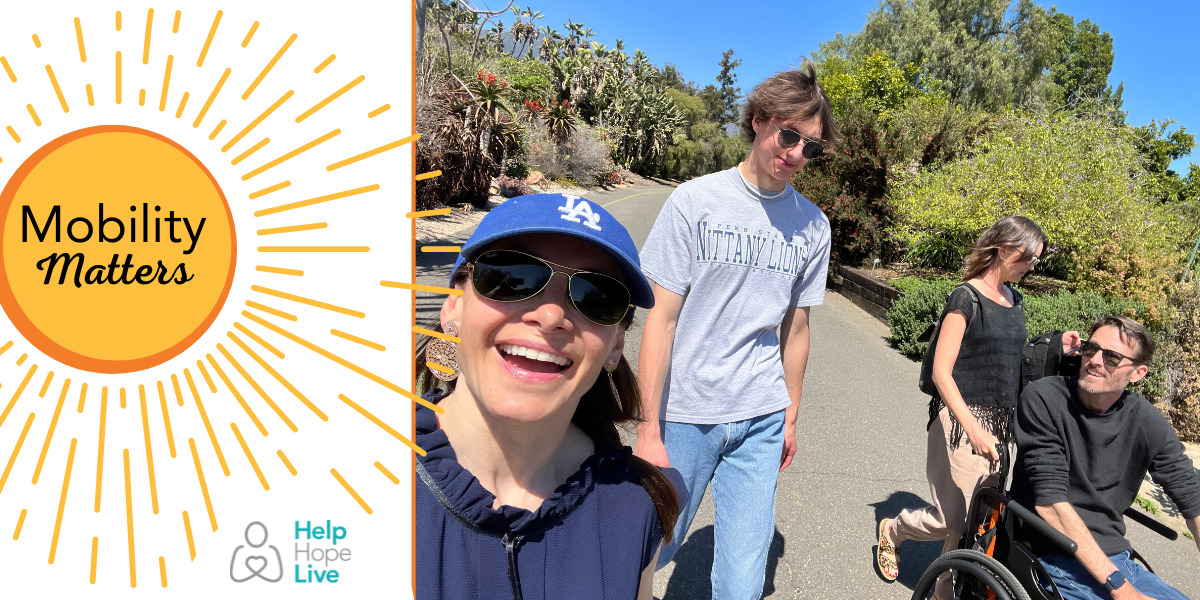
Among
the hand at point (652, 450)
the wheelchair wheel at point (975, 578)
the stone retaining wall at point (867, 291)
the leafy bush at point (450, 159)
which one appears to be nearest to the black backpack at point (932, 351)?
the wheelchair wheel at point (975, 578)

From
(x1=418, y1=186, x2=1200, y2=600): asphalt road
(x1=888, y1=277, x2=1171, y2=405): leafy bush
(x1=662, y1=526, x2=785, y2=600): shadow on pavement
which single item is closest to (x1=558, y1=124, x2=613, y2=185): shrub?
(x1=888, y1=277, x2=1171, y2=405): leafy bush

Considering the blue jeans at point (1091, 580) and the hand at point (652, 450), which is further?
the blue jeans at point (1091, 580)

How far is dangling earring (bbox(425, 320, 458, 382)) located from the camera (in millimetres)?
1080

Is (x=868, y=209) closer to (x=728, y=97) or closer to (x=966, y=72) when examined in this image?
(x=966, y=72)

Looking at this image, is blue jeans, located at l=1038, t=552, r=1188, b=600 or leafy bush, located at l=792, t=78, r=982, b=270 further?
leafy bush, located at l=792, t=78, r=982, b=270

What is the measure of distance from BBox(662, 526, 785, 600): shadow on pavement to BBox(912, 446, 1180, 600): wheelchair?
71cm

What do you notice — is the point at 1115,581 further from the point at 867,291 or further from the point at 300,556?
the point at 867,291

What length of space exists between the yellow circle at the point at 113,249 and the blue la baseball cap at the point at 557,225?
377 mm

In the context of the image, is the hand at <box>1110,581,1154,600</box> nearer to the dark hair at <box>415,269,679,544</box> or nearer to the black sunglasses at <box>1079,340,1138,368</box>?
the black sunglasses at <box>1079,340,1138,368</box>

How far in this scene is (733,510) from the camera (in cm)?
214

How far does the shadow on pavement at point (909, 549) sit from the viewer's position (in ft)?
10.9

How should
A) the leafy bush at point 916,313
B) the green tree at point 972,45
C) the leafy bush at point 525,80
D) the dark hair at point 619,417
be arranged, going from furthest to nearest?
the leafy bush at point 525,80 → the green tree at point 972,45 → the leafy bush at point 916,313 → the dark hair at point 619,417

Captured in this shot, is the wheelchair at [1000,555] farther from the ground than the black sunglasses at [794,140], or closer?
closer

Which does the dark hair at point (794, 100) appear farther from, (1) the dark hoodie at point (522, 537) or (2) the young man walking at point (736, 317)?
(1) the dark hoodie at point (522, 537)
